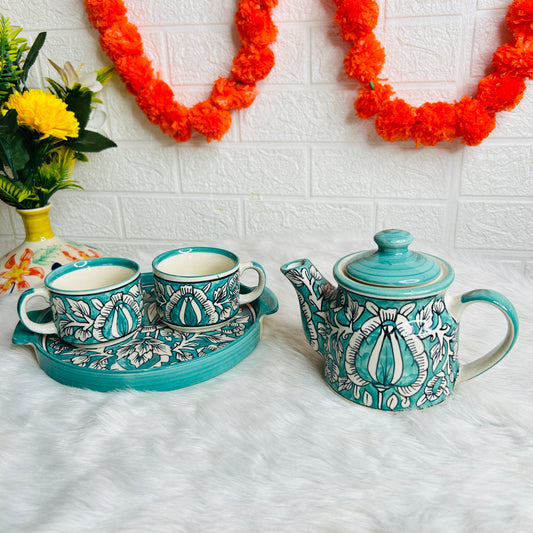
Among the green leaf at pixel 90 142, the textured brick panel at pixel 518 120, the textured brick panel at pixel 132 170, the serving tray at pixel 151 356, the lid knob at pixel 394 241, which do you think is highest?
the textured brick panel at pixel 518 120

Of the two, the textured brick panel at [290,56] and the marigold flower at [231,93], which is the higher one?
the textured brick panel at [290,56]

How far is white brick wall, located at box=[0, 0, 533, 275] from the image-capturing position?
0.94 meters

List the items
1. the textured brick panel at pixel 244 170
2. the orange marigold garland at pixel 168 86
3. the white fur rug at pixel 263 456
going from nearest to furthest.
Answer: the white fur rug at pixel 263 456, the orange marigold garland at pixel 168 86, the textured brick panel at pixel 244 170

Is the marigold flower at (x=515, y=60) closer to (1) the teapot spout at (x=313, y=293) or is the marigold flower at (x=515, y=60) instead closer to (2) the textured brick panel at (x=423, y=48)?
(2) the textured brick panel at (x=423, y=48)

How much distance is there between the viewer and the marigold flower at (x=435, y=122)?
0.93m

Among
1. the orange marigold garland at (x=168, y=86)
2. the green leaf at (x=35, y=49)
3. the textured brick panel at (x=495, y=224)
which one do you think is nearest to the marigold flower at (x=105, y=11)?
the orange marigold garland at (x=168, y=86)

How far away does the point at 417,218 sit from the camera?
105 cm

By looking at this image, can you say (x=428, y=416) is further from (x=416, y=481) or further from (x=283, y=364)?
(x=283, y=364)

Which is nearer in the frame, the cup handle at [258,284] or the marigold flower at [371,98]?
the cup handle at [258,284]

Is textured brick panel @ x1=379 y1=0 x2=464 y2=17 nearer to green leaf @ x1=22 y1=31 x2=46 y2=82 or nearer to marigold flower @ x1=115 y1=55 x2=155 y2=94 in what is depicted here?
marigold flower @ x1=115 y1=55 x2=155 y2=94

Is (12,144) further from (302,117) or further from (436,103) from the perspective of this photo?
(436,103)

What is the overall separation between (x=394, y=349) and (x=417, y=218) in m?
0.57

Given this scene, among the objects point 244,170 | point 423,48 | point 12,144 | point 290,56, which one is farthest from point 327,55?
point 12,144

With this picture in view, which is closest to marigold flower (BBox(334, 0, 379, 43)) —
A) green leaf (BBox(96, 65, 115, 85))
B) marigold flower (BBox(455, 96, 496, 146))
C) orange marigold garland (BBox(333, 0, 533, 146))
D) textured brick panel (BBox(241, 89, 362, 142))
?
orange marigold garland (BBox(333, 0, 533, 146))
